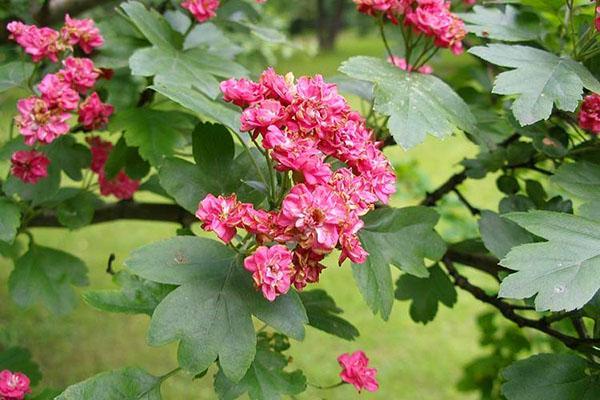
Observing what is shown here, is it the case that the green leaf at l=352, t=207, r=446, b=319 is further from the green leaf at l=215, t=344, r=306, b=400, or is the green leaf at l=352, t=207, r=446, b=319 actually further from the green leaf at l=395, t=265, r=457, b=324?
the green leaf at l=395, t=265, r=457, b=324

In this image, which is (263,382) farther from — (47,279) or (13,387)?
(47,279)

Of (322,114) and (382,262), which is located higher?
(322,114)

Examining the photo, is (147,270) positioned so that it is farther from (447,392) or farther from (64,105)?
(447,392)

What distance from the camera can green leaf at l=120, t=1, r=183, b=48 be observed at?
1.43 metres

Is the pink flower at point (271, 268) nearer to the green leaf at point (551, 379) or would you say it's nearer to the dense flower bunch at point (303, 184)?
the dense flower bunch at point (303, 184)

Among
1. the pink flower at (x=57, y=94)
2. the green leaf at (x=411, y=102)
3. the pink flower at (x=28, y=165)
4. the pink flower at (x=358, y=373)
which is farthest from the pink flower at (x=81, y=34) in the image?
the pink flower at (x=358, y=373)

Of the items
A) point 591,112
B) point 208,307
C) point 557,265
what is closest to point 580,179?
point 591,112

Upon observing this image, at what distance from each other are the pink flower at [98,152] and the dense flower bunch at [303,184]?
70 centimetres

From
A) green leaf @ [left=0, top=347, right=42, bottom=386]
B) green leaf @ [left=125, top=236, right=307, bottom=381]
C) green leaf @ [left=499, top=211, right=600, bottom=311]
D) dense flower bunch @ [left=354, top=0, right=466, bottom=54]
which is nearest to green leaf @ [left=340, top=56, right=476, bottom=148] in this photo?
dense flower bunch @ [left=354, top=0, right=466, bottom=54]

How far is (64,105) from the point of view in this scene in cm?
134

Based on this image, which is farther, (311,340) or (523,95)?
(311,340)

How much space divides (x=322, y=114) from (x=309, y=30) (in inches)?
858

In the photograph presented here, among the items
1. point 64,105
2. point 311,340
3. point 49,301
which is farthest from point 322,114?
point 311,340

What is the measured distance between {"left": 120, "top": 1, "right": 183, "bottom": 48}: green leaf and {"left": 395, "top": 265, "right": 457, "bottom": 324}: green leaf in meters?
0.73
